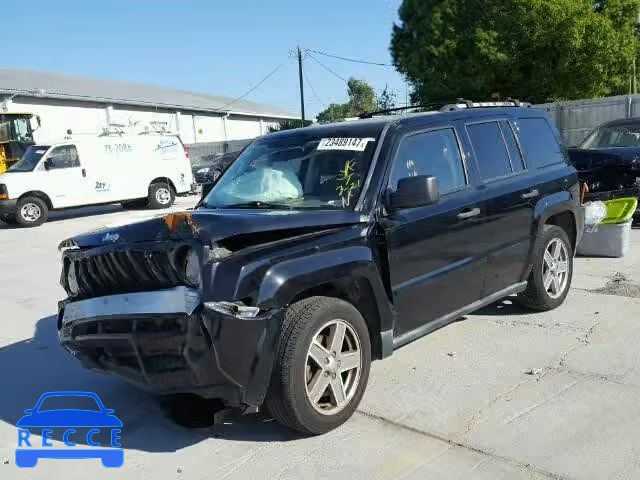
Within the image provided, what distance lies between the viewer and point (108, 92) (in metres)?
44.5

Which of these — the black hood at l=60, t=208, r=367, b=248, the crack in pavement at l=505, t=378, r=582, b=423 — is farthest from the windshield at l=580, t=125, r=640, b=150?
the black hood at l=60, t=208, r=367, b=248

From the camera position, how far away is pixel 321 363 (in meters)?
3.62

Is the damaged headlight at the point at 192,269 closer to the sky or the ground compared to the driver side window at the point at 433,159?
closer to the ground

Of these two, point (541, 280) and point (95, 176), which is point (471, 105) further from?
point (95, 176)

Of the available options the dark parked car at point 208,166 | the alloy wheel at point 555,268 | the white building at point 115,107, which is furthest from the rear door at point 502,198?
the white building at point 115,107

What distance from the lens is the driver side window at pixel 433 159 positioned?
14.3 feet

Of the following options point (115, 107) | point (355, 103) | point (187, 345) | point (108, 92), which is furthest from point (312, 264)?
point (355, 103)

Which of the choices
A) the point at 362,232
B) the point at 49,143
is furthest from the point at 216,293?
the point at 49,143

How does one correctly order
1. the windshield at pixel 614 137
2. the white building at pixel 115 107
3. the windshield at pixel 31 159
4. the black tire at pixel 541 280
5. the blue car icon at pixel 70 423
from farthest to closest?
the white building at pixel 115 107 → the windshield at pixel 31 159 → the windshield at pixel 614 137 → the black tire at pixel 541 280 → the blue car icon at pixel 70 423

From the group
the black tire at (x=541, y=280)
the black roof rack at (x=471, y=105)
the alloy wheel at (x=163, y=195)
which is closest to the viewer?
the black roof rack at (x=471, y=105)

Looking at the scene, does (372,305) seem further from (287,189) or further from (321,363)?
(287,189)

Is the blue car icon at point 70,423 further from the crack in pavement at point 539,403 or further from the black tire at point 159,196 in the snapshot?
the black tire at point 159,196

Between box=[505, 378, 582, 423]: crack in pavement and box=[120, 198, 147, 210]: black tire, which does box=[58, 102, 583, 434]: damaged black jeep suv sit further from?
box=[120, 198, 147, 210]: black tire

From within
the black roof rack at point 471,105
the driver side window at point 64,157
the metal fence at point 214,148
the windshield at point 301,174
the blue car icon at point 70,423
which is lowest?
the blue car icon at point 70,423
